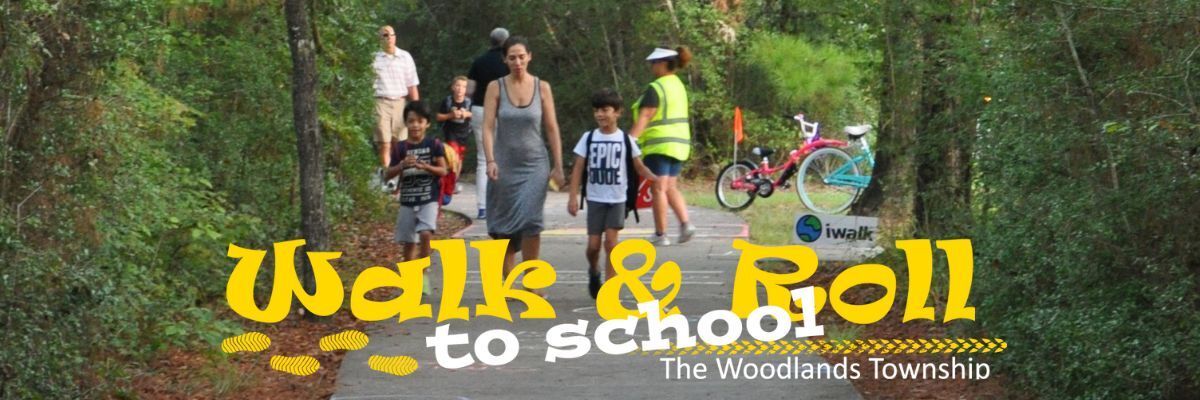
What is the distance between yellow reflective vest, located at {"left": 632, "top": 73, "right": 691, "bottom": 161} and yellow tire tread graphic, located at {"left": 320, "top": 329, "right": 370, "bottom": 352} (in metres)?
3.71

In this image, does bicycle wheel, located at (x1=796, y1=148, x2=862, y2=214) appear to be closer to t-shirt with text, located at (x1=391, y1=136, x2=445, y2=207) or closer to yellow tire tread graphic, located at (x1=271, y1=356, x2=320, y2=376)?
t-shirt with text, located at (x1=391, y1=136, x2=445, y2=207)

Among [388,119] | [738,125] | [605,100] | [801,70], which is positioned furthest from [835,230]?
[801,70]

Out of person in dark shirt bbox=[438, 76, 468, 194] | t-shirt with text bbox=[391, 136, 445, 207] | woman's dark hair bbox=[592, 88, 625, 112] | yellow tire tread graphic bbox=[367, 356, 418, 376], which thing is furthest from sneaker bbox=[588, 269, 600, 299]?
person in dark shirt bbox=[438, 76, 468, 194]

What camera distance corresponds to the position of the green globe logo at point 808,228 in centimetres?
1196

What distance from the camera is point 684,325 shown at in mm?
10156

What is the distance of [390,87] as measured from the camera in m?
18.3

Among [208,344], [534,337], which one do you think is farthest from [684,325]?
[208,344]

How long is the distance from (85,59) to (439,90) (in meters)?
18.7

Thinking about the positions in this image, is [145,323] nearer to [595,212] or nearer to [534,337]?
[534,337]

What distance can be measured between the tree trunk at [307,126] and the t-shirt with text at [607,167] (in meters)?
1.74

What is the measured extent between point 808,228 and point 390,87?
7.32 metres

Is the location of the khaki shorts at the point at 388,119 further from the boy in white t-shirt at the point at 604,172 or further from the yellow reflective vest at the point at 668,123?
the boy in white t-shirt at the point at 604,172

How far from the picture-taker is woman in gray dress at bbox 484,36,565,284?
1105 cm

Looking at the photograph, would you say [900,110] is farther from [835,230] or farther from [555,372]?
[555,372]
